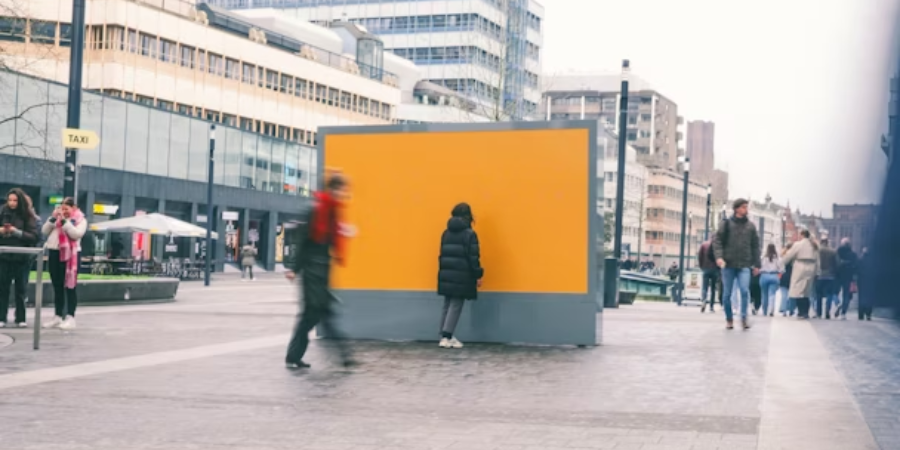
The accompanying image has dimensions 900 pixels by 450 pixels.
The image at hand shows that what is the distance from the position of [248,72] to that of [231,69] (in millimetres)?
1843

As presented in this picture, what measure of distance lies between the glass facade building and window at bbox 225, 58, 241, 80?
13.5 ft

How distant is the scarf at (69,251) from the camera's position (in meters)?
14.3

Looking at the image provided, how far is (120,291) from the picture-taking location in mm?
22703

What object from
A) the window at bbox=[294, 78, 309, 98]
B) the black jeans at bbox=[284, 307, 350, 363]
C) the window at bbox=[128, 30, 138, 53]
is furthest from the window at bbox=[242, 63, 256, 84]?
the black jeans at bbox=[284, 307, 350, 363]

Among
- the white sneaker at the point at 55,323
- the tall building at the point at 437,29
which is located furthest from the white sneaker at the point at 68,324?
the tall building at the point at 437,29

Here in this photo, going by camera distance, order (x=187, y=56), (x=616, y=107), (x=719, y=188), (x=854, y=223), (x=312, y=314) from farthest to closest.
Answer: (x=616, y=107) < (x=719, y=188) < (x=187, y=56) < (x=312, y=314) < (x=854, y=223)

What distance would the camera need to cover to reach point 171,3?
62.4 meters

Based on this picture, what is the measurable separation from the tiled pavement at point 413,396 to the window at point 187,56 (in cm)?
5125

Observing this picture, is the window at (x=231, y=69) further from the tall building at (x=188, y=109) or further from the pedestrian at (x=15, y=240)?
the pedestrian at (x=15, y=240)

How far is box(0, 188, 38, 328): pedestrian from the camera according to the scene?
14.6m

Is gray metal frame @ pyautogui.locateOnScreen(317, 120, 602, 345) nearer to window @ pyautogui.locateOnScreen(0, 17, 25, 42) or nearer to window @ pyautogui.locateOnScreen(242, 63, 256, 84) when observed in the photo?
window @ pyautogui.locateOnScreen(0, 17, 25, 42)

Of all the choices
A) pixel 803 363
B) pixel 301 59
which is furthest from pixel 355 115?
pixel 803 363

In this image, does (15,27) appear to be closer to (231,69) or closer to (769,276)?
(769,276)

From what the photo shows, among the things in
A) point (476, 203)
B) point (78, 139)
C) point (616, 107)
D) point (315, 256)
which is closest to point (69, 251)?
point (78, 139)
